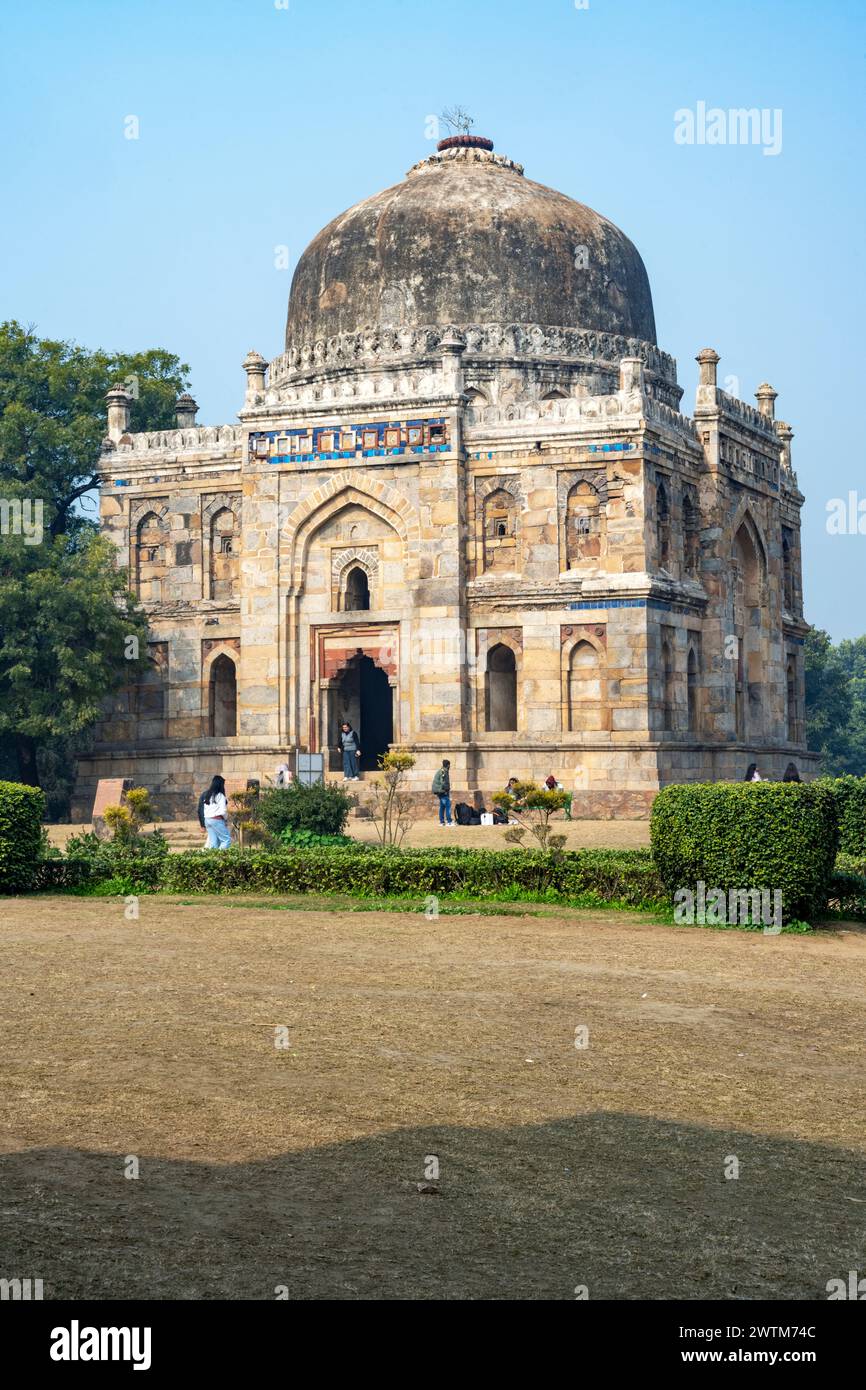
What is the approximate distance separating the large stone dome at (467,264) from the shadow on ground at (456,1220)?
33710mm

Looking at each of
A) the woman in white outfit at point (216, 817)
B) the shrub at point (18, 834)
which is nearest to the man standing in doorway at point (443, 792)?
the woman in white outfit at point (216, 817)

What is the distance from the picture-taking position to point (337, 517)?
38344 mm

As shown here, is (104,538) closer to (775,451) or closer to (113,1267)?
(775,451)

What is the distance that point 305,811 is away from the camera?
2533 centimetres

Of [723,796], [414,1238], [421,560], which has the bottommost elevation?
[414,1238]

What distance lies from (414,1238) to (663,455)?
31.6 m

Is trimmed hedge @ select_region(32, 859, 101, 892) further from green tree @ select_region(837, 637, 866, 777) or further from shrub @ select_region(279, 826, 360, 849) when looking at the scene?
green tree @ select_region(837, 637, 866, 777)

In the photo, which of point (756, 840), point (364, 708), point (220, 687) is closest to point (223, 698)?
point (220, 687)

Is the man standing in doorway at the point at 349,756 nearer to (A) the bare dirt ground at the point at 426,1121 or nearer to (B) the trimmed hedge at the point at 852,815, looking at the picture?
(B) the trimmed hedge at the point at 852,815

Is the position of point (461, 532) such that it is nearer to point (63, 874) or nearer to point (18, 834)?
point (63, 874)

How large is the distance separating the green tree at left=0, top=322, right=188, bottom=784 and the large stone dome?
17.0 ft

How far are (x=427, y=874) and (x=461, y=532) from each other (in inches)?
719

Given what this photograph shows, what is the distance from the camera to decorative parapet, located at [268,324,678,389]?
39.9 meters
